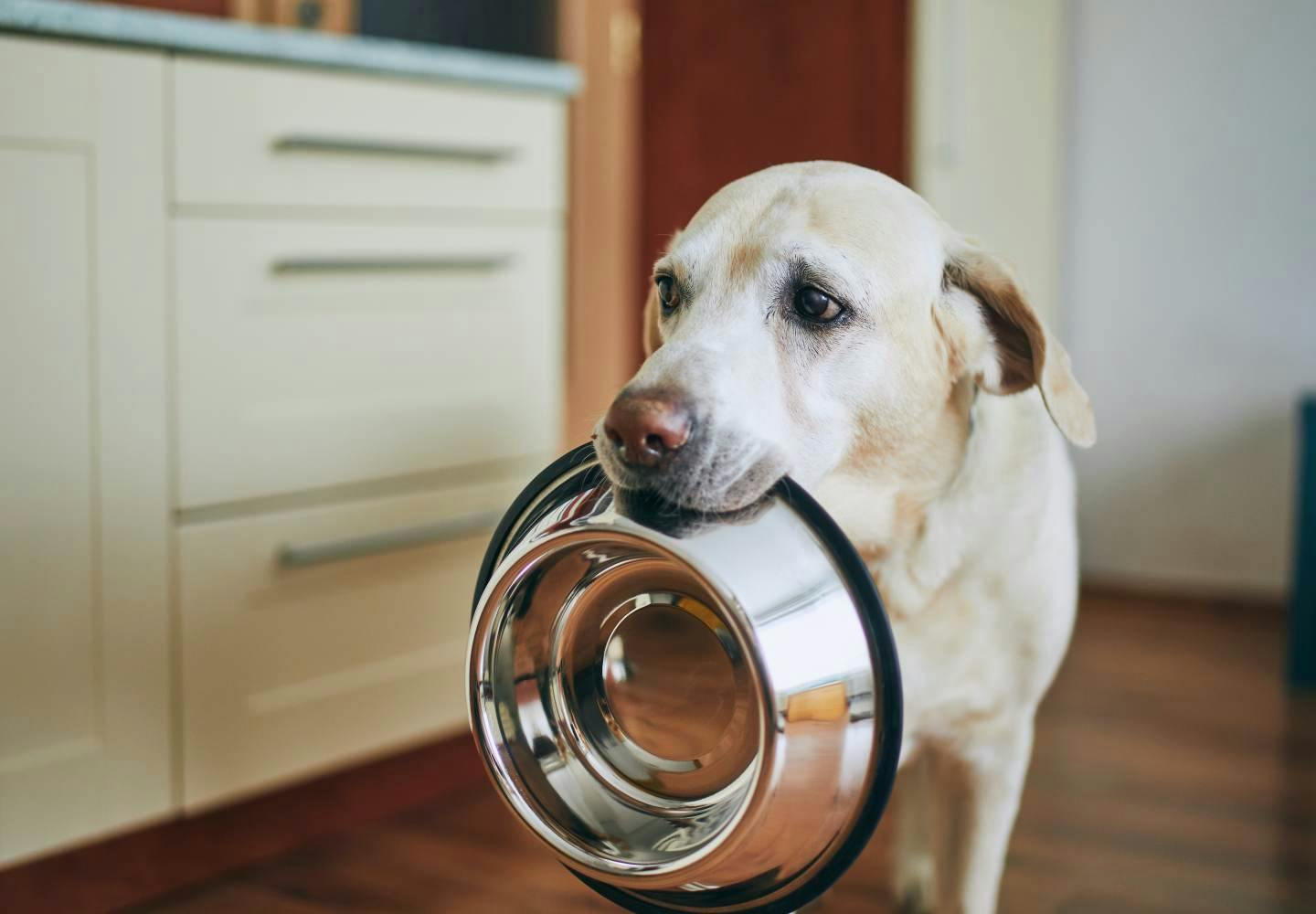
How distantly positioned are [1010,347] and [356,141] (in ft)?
2.90

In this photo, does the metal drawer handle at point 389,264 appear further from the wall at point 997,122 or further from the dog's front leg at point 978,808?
the wall at point 997,122

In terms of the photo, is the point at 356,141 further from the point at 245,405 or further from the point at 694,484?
the point at 694,484

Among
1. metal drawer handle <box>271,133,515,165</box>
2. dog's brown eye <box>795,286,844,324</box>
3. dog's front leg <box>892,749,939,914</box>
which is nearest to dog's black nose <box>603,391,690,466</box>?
dog's brown eye <box>795,286,844,324</box>

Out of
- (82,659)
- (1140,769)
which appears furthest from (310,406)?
(1140,769)

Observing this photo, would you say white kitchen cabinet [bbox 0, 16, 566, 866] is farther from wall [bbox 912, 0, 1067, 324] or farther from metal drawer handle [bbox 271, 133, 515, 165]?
wall [bbox 912, 0, 1067, 324]

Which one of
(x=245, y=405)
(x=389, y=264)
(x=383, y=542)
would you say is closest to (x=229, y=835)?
(x=383, y=542)

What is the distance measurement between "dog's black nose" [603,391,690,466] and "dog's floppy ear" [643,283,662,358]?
0.95ft

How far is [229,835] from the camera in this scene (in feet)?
5.40

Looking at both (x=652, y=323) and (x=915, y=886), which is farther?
(x=915, y=886)

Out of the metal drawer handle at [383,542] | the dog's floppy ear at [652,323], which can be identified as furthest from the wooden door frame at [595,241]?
the dog's floppy ear at [652,323]

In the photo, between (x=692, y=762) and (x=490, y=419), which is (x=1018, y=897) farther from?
(x=490, y=419)

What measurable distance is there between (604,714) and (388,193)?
86 cm

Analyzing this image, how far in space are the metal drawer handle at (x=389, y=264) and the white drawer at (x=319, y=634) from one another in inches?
11.6

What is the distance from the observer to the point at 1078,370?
125 inches
